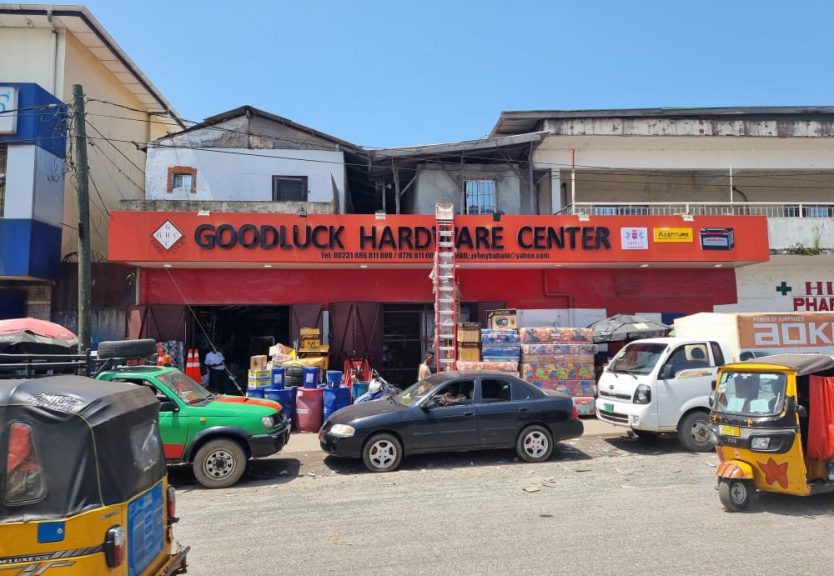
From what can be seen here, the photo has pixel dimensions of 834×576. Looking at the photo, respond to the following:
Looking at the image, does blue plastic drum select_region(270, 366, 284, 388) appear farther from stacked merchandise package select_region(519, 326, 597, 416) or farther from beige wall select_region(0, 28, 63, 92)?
beige wall select_region(0, 28, 63, 92)

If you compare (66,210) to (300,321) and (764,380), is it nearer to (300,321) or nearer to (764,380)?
(300,321)

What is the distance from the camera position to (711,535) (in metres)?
5.27

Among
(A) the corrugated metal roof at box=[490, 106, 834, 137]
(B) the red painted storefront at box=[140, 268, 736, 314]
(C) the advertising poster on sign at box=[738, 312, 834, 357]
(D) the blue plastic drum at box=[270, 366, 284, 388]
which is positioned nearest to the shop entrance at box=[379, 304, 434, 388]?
(B) the red painted storefront at box=[140, 268, 736, 314]

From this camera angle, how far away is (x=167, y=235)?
1342 cm

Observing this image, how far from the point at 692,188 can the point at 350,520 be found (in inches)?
757

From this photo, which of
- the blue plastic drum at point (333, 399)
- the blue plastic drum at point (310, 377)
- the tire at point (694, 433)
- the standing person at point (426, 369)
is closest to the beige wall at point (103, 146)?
the blue plastic drum at point (310, 377)

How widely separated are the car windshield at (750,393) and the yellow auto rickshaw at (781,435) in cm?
1

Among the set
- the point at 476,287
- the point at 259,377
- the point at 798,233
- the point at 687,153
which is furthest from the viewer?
the point at 687,153

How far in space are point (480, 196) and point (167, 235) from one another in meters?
9.60

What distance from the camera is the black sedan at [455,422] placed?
8.16m

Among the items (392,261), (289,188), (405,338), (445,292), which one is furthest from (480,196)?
(289,188)

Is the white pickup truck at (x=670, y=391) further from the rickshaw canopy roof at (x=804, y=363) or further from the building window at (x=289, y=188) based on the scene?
the building window at (x=289, y=188)

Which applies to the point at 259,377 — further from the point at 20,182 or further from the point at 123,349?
the point at 20,182

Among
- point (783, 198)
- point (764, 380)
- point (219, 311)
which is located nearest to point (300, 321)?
point (219, 311)
